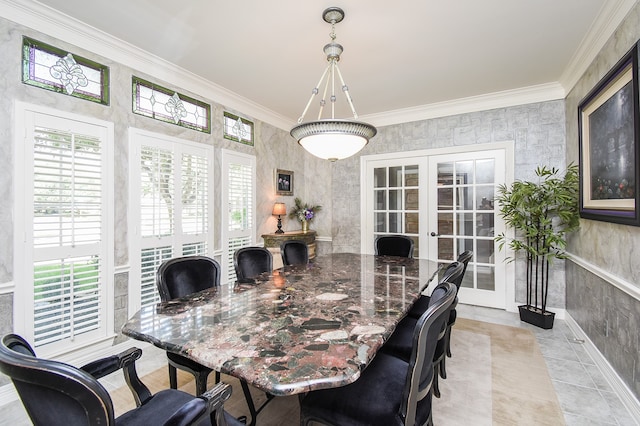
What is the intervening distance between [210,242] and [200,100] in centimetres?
169

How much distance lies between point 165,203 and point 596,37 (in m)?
4.25

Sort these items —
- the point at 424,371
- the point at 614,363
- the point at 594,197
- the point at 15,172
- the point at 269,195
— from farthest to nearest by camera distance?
the point at 269,195 < the point at 594,197 < the point at 614,363 < the point at 15,172 < the point at 424,371

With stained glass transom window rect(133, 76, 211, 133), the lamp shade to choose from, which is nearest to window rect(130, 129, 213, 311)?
stained glass transom window rect(133, 76, 211, 133)

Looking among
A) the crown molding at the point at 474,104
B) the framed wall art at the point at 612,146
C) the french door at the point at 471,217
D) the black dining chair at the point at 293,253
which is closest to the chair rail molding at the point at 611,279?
the framed wall art at the point at 612,146

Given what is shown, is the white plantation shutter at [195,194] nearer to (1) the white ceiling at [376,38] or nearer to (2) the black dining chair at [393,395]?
(1) the white ceiling at [376,38]

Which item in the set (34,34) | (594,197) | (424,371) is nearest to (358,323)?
(424,371)

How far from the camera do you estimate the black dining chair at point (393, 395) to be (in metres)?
1.12

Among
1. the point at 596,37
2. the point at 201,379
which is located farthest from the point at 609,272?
the point at 201,379

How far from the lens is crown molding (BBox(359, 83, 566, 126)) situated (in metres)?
3.60

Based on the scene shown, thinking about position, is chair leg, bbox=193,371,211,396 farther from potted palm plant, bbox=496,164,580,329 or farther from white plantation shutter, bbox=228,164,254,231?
potted palm plant, bbox=496,164,580,329

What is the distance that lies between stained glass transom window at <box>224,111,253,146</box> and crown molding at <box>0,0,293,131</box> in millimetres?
142

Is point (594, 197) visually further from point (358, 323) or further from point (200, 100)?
point (200, 100)

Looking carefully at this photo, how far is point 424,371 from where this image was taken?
1.24m

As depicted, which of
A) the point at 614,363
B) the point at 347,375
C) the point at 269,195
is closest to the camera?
the point at 347,375
